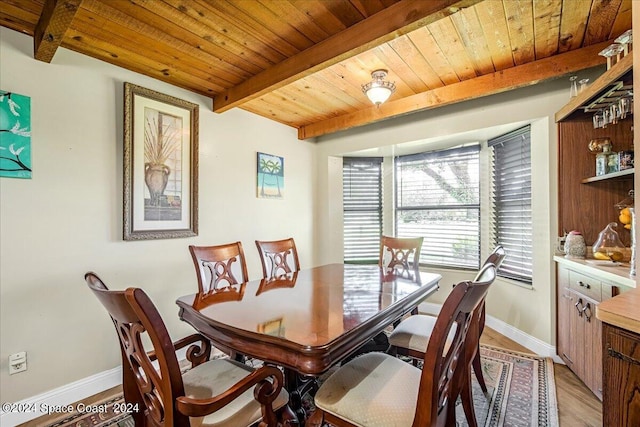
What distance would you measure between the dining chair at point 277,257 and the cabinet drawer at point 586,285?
2192 millimetres

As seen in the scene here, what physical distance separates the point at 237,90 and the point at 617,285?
313 centimetres

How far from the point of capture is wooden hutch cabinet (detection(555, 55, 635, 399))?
1969 millimetres

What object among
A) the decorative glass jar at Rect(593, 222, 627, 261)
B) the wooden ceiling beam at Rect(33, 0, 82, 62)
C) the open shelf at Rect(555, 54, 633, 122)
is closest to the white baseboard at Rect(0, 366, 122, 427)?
the wooden ceiling beam at Rect(33, 0, 82, 62)

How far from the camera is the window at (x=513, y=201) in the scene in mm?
2908

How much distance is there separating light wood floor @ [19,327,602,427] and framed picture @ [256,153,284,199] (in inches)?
88.4

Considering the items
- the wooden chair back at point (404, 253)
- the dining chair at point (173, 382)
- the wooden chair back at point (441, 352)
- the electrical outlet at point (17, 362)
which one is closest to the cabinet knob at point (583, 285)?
the wooden chair back at point (404, 253)

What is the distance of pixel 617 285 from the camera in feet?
5.79

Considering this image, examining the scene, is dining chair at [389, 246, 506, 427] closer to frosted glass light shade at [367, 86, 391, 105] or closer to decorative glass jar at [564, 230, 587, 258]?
decorative glass jar at [564, 230, 587, 258]

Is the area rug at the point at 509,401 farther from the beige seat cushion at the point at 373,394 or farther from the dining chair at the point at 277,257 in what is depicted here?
the dining chair at the point at 277,257

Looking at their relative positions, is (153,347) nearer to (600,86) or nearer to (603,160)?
(600,86)

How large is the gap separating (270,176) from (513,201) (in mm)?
→ 2693

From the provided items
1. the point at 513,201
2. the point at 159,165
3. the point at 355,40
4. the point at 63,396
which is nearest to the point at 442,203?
the point at 513,201

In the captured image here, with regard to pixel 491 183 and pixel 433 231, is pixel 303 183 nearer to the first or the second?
pixel 433 231

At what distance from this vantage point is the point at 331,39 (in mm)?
2006
